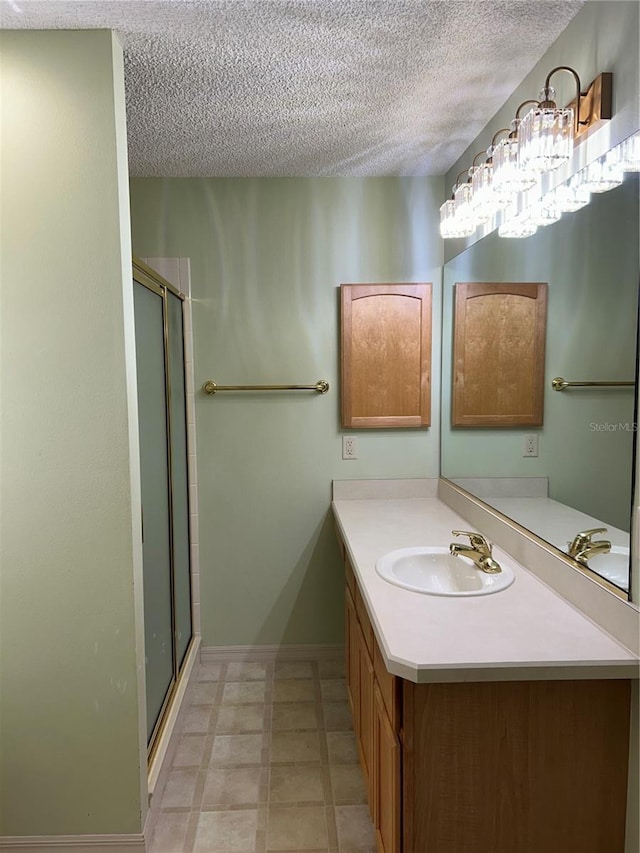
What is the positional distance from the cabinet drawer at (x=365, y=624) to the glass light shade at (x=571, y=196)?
1278 millimetres

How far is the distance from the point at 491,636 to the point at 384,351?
1640 mm

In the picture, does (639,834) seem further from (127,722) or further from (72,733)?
(72,733)

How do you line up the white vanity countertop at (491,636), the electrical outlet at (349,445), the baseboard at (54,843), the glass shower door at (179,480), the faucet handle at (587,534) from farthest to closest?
the electrical outlet at (349,445) → the glass shower door at (179,480) → the baseboard at (54,843) → the faucet handle at (587,534) → the white vanity countertop at (491,636)

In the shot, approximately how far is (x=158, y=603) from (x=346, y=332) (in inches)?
57.2

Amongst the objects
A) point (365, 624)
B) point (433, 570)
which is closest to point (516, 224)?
point (433, 570)

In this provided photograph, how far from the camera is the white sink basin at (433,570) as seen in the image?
186 centimetres

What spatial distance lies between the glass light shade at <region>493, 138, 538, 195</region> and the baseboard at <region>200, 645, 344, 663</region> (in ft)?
7.46

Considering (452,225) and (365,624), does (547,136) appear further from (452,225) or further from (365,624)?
(365,624)

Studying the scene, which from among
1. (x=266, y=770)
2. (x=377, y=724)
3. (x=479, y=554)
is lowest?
(x=266, y=770)

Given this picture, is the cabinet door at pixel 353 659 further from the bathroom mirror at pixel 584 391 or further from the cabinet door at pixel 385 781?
the bathroom mirror at pixel 584 391

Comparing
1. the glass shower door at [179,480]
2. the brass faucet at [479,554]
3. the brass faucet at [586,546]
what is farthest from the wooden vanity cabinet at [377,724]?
the glass shower door at [179,480]

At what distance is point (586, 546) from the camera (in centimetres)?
151

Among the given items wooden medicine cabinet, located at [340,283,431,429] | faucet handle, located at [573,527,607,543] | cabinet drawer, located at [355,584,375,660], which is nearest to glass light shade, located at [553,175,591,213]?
faucet handle, located at [573,527,607,543]

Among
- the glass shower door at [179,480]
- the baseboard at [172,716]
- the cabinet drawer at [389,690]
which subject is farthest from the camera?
the glass shower door at [179,480]
